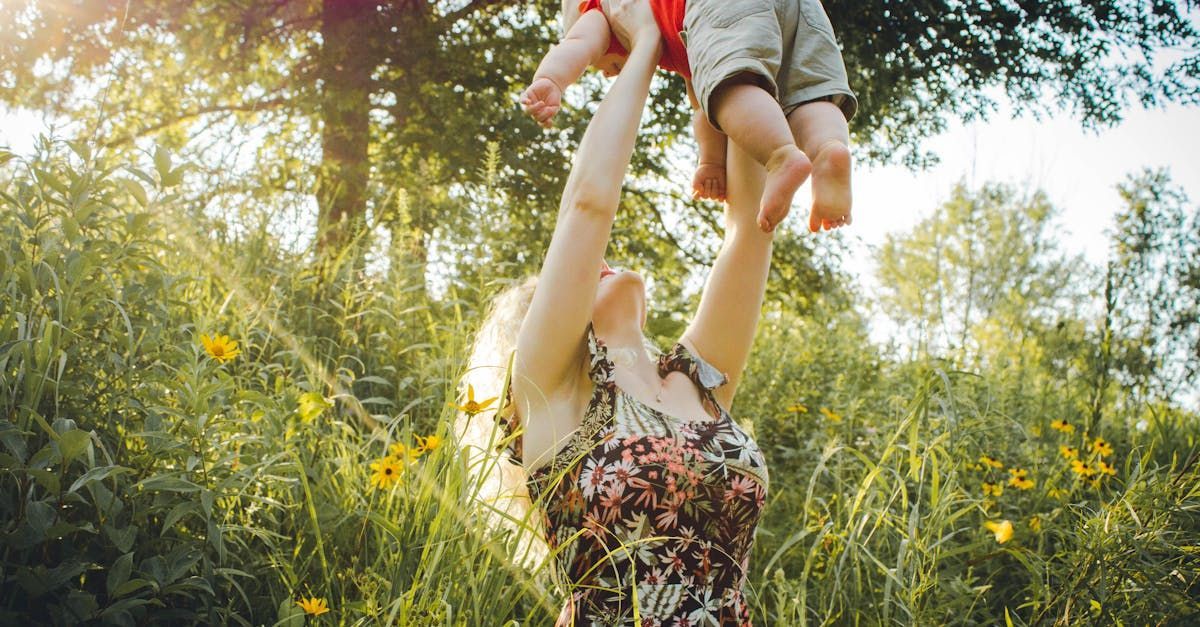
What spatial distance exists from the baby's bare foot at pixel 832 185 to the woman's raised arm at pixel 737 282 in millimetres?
498

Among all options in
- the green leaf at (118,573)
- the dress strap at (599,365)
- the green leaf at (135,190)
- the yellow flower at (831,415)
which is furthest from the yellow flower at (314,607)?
the yellow flower at (831,415)

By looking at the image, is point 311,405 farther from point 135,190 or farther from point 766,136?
point 766,136

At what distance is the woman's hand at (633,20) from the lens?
1862mm

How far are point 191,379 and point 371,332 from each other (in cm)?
151

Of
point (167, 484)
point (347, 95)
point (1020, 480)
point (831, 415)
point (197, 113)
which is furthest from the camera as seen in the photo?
point (197, 113)

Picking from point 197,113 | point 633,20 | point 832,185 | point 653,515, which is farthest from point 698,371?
point 197,113

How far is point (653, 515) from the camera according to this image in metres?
1.58

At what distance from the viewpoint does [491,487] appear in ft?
7.00

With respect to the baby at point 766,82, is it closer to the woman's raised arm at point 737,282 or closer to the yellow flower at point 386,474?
the woman's raised arm at point 737,282

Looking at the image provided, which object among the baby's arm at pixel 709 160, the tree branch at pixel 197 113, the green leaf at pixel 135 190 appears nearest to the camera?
the green leaf at pixel 135 190

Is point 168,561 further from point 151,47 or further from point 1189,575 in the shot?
point 151,47

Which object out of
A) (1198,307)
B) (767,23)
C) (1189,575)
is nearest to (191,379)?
(767,23)

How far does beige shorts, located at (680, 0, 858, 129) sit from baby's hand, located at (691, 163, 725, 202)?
0.35 meters

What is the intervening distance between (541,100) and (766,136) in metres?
0.46
